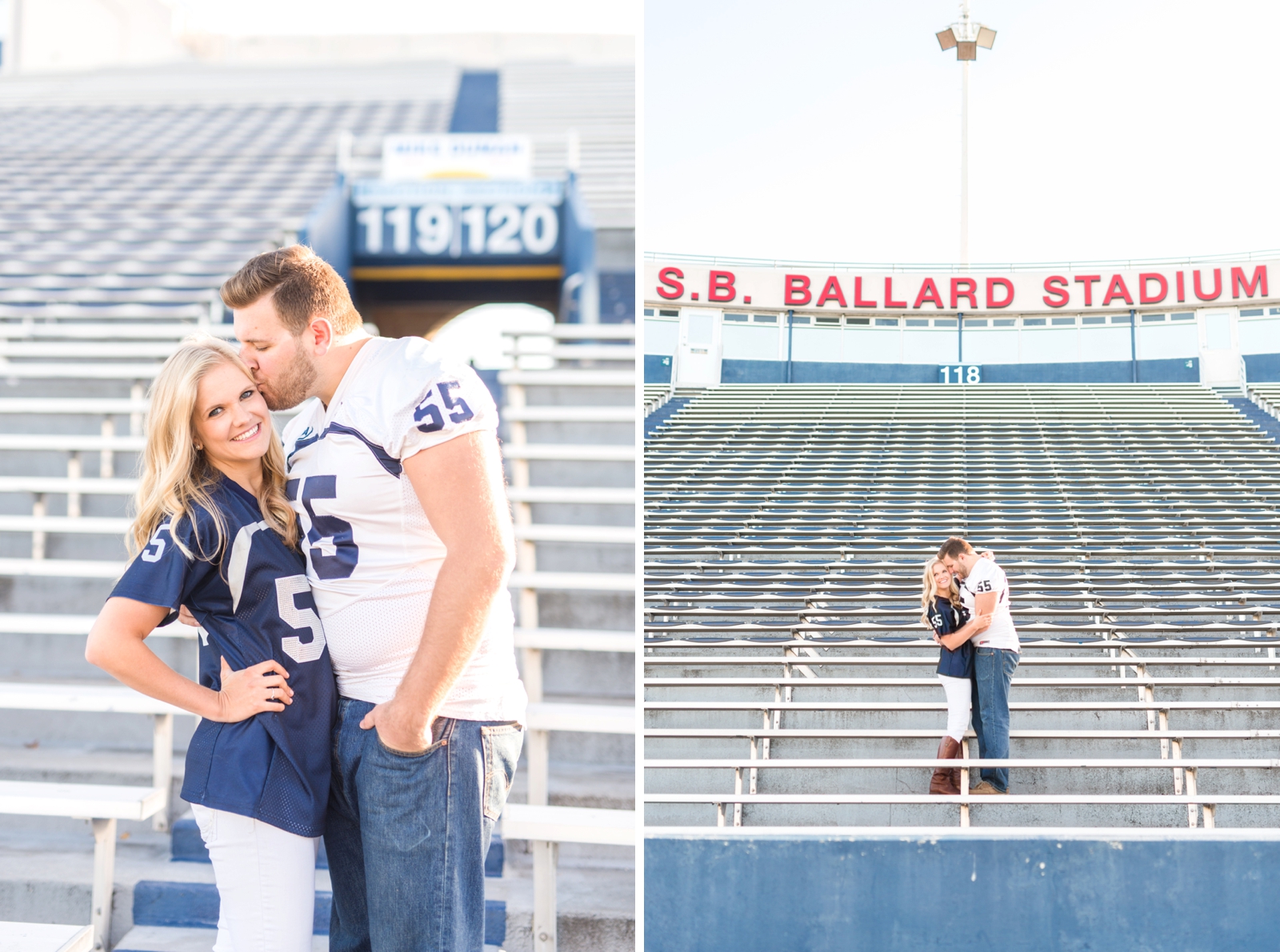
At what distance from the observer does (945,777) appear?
291 cm

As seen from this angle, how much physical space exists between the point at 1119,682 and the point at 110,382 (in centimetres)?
384

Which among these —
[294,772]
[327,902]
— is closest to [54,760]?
[327,902]

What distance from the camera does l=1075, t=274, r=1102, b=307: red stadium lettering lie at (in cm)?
1892

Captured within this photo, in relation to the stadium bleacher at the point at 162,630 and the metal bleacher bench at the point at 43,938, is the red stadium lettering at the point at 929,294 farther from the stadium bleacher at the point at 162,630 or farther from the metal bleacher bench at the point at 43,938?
the metal bleacher bench at the point at 43,938

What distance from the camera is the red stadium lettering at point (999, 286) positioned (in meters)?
18.8

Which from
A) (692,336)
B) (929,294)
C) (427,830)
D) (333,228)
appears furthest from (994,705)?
(929,294)

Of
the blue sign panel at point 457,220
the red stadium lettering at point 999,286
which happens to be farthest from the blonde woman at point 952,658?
the red stadium lettering at point 999,286

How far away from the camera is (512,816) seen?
1851mm

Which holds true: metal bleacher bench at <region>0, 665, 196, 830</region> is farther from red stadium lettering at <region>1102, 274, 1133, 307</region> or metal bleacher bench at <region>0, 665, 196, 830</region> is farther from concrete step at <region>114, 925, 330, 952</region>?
red stadium lettering at <region>1102, 274, 1133, 307</region>

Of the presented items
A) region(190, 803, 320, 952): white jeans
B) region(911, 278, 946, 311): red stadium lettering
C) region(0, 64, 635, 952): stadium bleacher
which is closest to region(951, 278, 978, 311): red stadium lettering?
region(911, 278, 946, 311): red stadium lettering

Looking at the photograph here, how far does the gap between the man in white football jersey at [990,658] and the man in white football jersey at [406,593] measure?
78.0 inches

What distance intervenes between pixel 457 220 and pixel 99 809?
6093 mm

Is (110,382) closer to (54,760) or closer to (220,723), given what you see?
(54,760)

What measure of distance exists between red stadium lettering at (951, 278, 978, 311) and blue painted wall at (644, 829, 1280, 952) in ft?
57.9
